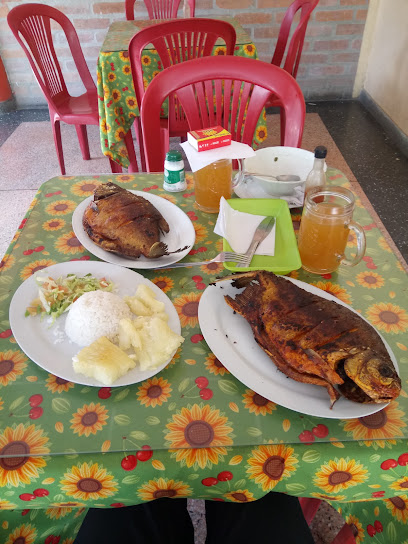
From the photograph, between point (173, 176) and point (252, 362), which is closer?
point (252, 362)

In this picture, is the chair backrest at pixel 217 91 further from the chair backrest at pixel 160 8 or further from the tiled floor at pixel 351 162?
the chair backrest at pixel 160 8

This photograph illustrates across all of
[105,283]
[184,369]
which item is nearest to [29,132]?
[105,283]

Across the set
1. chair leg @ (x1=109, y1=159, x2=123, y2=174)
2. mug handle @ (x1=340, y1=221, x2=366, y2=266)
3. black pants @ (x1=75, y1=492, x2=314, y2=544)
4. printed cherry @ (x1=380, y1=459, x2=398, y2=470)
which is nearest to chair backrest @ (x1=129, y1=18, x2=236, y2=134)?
chair leg @ (x1=109, y1=159, x2=123, y2=174)

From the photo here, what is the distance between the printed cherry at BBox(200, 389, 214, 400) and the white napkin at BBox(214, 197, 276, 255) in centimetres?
40

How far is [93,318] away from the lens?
82 cm

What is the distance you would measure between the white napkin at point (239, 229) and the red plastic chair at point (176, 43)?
4.03 feet

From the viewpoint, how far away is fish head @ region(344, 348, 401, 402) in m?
0.68

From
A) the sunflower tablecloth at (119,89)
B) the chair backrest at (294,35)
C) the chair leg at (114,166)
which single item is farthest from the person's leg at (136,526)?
the chair backrest at (294,35)

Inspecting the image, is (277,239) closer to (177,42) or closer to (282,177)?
(282,177)

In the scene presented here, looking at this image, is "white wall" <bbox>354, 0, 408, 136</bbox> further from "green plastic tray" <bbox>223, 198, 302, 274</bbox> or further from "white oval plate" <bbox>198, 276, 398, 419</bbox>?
"white oval plate" <bbox>198, 276, 398, 419</bbox>

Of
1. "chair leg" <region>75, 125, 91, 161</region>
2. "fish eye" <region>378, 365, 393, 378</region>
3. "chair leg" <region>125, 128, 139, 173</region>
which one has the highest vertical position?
"fish eye" <region>378, 365, 393, 378</region>

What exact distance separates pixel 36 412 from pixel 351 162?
10.2 ft

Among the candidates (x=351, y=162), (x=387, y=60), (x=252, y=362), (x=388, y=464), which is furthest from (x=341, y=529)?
(x=387, y=60)

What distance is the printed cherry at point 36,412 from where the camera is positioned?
723 millimetres
